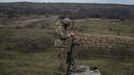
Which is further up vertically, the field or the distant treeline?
the field

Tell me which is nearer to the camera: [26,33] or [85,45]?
[85,45]

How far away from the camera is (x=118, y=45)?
3159 cm

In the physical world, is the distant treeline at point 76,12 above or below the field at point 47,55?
below

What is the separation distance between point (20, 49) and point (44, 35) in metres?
9.04

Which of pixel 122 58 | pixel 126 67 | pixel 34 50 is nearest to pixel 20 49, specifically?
pixel 34 50

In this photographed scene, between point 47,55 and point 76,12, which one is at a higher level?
point 47,55

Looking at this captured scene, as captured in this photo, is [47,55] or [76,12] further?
[76,12]

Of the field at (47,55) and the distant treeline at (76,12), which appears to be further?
the distant treeline at (76,12)

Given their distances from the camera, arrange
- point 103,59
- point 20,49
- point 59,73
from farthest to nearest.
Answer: point 20,49
point 103,59
point 59,73

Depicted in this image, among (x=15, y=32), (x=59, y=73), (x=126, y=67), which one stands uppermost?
(x=59, y=73)

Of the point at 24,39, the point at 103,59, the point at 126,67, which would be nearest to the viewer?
the point at 126,67

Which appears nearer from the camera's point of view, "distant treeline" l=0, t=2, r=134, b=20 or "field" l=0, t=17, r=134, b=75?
"field" l=0, t=17, r=134, b=75

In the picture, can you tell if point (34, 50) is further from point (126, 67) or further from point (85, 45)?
point (126, 67)

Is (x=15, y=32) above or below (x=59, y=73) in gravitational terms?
below
